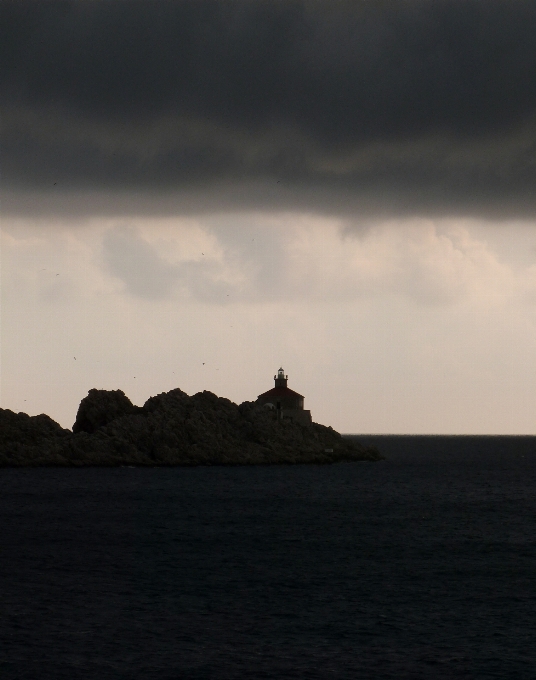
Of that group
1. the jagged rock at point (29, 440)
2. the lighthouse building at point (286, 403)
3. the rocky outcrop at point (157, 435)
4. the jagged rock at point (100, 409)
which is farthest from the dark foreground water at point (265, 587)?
the lighthouse building at point (286, 403)

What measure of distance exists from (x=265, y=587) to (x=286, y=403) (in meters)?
104

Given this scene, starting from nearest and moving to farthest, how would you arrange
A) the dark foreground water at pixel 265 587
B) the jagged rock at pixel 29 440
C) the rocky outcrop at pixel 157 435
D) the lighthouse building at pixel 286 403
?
the dark foreground water at pixel 265 587 → the jagged rock at pixel 29 440 → the rocky outcrop at pixel 157 435 → the lighthouse building at pixel 286 403

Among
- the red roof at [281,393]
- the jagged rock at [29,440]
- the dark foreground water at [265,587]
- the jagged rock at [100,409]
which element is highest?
the red roof at [281,393]

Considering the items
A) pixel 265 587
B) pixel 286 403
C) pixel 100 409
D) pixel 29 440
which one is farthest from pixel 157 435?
pixel 265 587

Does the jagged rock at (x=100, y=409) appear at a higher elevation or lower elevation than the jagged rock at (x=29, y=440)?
higher

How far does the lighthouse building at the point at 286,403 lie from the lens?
5773 inches

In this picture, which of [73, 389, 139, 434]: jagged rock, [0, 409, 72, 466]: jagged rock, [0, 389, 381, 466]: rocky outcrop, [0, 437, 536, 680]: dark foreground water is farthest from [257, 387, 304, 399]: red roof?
[0, 437, 536, 680]: dark foreground water

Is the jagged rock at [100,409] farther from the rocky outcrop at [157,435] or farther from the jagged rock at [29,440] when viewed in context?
the jagged rock at [29,440]

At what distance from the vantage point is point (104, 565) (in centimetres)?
4928

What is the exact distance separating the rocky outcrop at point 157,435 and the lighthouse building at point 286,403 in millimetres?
5425

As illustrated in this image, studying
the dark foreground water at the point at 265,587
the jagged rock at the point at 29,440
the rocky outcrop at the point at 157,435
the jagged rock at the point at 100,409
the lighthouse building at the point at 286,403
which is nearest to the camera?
the dark foreground water at the point at 265,587

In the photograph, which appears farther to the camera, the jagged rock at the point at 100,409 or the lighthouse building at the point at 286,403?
the lighthouse building at the point at 286,403

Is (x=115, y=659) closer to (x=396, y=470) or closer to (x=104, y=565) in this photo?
(x=104, y=565)

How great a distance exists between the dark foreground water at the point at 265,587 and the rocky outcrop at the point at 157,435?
38910mm
